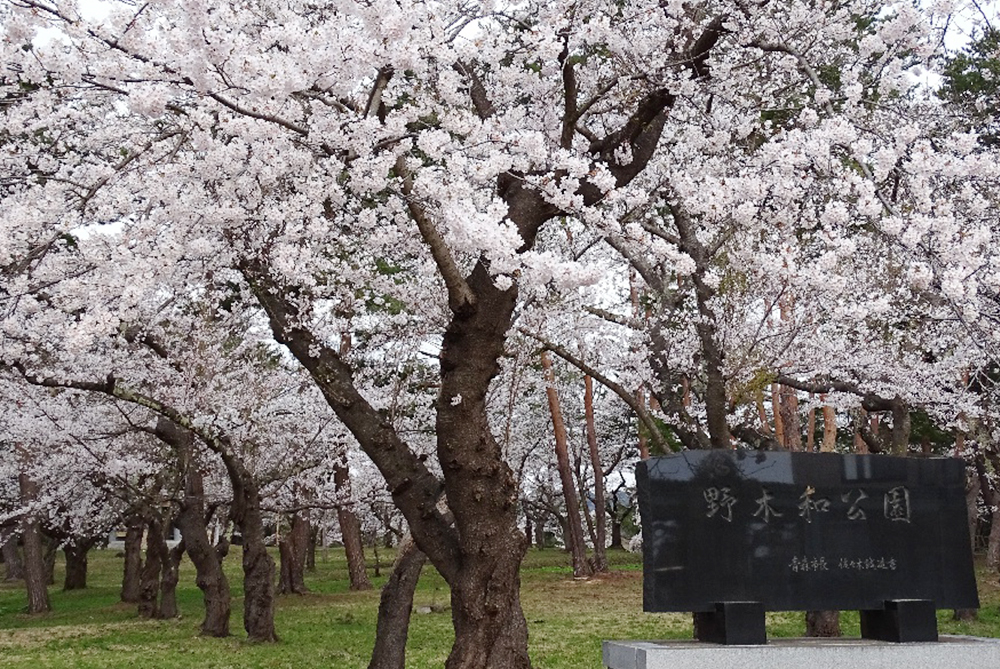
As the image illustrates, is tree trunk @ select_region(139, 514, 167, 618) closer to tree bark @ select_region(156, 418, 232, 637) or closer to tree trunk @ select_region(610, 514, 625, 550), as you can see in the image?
tree bark @ select_region(156, 418, 232, 637)

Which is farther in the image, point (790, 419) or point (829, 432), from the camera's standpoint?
point (829, 432)

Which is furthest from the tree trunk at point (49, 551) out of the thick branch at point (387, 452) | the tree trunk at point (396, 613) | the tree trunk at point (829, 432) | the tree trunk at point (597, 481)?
the thick branch at point (387, 452)

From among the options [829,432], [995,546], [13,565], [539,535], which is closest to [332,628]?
[829,432]

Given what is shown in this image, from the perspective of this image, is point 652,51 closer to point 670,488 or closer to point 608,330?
point 670,488

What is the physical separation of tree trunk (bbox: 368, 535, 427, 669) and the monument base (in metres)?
2.33

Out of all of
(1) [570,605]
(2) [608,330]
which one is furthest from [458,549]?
(1) [570,605]

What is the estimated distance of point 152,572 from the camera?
18.2 metres

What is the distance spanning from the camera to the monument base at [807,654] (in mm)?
6102

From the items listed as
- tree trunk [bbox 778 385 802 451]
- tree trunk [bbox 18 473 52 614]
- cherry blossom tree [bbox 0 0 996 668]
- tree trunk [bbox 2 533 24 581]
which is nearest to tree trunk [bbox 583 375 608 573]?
tree trunk [bbox 778 385 802 451]

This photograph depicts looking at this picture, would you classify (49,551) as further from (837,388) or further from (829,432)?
(837,388)

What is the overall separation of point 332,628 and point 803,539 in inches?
378

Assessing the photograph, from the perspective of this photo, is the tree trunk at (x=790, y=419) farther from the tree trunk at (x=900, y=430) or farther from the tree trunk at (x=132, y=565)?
the tree trunk at (x=132, y=565)

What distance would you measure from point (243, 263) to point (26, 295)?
1.39 meters

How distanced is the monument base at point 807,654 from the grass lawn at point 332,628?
4.05m
